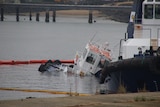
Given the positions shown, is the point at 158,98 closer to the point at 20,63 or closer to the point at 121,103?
the point at 121,103

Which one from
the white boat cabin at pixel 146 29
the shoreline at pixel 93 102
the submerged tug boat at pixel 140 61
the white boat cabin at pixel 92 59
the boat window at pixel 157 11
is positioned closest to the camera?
the shoreline at pixel 93 102

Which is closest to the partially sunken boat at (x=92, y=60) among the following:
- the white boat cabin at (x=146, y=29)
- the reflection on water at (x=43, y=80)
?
the reflection on water at (x=43, y=80)

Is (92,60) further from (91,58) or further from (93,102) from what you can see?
(93,102)

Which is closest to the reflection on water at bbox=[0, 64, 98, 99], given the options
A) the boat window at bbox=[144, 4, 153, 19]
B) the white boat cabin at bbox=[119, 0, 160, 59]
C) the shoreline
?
the white boat cabin at bbox=[119, 0, 160, 59]

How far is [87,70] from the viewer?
4397 cm

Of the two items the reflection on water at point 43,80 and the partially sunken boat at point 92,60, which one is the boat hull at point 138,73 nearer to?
the reflection on water at point 43,80

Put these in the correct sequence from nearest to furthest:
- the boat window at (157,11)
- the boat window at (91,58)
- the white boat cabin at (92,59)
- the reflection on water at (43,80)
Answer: the boat window at (157,11) → the reflection on water at (43,80) → the white boat cabin at (92,59) → the boat window at (91,58)

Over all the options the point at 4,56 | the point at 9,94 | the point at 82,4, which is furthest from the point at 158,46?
the point at 82,4

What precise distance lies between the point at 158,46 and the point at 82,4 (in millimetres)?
151629

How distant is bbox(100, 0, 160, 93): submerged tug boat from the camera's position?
84.2 feet

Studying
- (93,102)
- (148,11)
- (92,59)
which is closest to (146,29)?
(148,11)

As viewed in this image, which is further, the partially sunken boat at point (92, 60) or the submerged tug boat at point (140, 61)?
the partially sunken boat at point (92, 60)

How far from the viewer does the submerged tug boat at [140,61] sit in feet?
84.2

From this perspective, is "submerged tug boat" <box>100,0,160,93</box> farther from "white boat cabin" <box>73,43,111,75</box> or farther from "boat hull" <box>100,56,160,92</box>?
"white boat cabin" <box>73,43,111,75</box>
